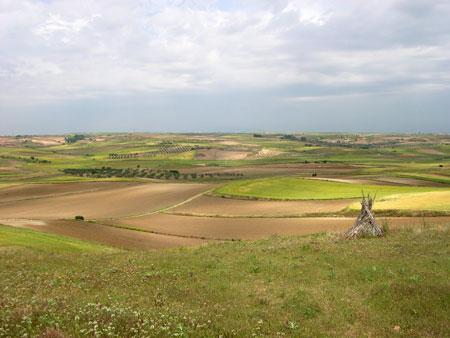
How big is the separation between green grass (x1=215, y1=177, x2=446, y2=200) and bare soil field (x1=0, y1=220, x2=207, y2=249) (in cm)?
3071

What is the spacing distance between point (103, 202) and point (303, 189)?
116ft

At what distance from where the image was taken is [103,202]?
74.6m

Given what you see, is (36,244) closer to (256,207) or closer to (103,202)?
(256,207)

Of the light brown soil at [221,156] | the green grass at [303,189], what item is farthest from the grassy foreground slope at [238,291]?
the light brown soil at [221,156]

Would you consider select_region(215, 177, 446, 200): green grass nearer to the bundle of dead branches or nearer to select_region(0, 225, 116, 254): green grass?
the bundle of dead branches

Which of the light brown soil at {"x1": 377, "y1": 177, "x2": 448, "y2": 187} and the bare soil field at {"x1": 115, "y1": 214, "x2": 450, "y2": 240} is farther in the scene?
the light brown soil at {"x1": 377, "y1": 177, "x2": 448, "y2": 187}

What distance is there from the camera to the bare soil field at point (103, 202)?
211 ft

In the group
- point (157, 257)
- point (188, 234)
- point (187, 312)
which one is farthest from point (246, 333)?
point (188, 234)

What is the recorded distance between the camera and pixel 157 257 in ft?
83.8

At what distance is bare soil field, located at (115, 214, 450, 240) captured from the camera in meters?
44.1

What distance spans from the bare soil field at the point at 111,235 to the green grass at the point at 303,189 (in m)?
30.7

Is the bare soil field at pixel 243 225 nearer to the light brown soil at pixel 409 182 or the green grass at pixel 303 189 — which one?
the green grass at pixel 303 189

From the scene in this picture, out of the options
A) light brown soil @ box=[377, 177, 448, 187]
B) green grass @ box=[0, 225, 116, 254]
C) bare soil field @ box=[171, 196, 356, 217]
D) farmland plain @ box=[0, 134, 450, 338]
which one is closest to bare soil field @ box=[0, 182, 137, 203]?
bare soil field @ box=[171, 196, 356, 217]

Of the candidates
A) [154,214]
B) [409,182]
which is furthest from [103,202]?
[409,182]
